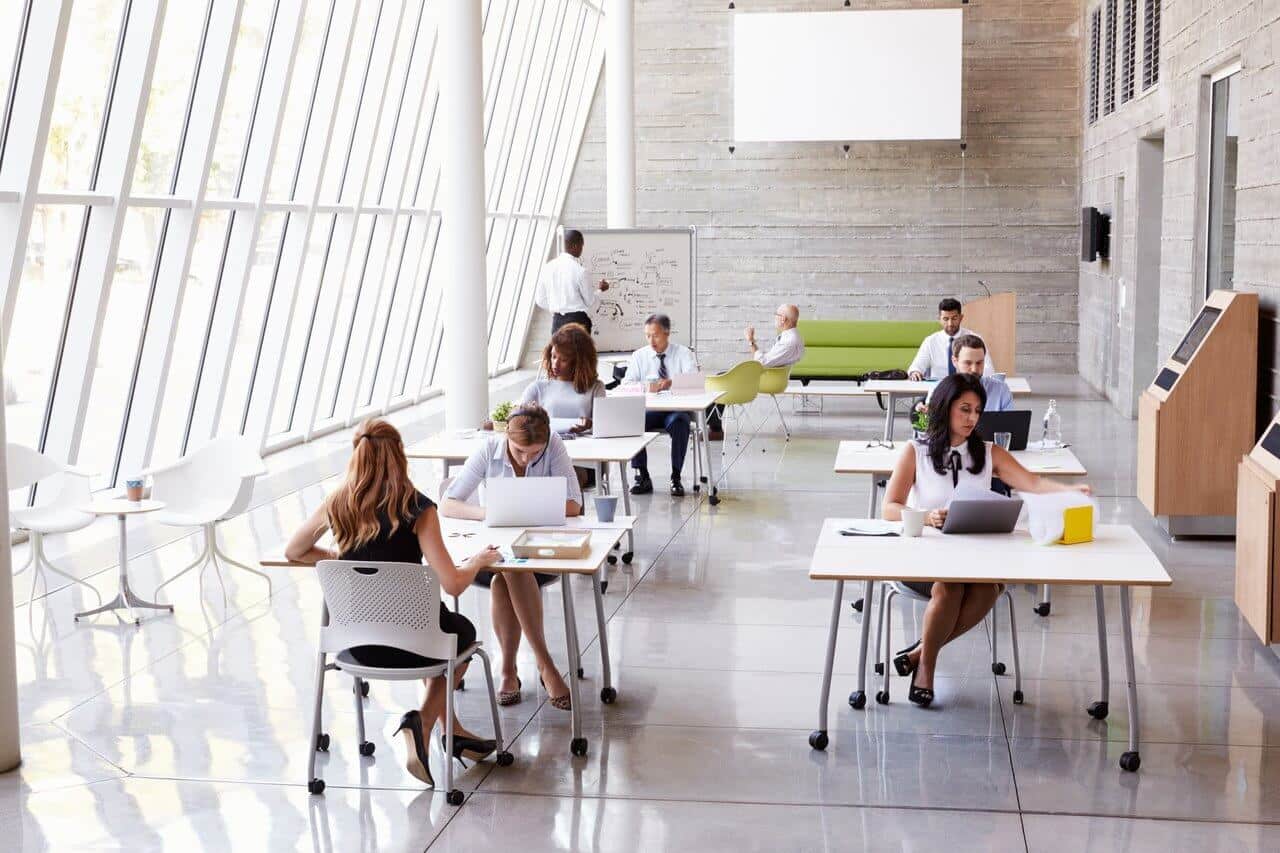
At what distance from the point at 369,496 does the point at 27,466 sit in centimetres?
335

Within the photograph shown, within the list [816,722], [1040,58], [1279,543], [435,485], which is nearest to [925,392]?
[435,485]

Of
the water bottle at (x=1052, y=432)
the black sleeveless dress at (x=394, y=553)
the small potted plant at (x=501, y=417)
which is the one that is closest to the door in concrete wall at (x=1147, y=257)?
the water bottle at (x=1052, y=432)

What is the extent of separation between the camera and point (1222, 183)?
933cm

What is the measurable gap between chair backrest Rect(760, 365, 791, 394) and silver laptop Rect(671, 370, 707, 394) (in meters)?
2.35

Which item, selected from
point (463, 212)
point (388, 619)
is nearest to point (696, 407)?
point (463, 212)

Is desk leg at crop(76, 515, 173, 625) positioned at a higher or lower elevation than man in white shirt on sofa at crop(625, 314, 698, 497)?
lower

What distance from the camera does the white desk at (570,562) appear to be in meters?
4.71

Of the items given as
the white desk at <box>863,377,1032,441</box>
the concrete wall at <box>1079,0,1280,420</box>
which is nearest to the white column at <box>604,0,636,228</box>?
the concrete wall at <box>1079,0,1280,420</box>

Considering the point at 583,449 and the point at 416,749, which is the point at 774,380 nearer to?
the point at 583,449

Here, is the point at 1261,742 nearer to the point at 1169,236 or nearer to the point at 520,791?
the point at 520,791

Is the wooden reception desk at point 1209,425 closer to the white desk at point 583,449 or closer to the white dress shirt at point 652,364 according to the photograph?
the white desk at point 583,449

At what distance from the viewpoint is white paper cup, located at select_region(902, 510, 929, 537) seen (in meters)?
4.97

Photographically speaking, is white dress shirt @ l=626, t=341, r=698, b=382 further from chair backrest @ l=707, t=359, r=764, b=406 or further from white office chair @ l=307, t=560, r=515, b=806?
white office chair @ l=307, t=560, r=515, b=806

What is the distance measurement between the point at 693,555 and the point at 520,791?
3558 mm
